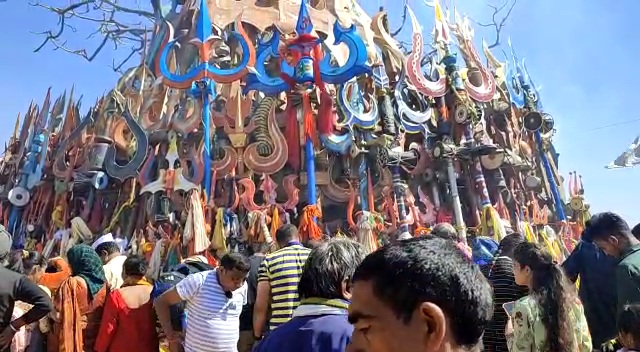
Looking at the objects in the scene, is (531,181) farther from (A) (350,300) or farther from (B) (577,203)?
(A) (350,300)

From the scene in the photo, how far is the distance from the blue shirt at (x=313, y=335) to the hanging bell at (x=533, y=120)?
13.7 metres

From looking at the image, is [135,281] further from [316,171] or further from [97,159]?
[97,159]

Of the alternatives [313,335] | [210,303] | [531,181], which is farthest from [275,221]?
[313,335]

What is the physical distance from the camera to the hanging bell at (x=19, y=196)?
13930 millimetres

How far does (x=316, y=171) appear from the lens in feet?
39.5

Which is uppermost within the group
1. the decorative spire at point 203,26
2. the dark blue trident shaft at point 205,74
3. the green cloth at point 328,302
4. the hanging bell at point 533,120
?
the decorative spire at point 203,26

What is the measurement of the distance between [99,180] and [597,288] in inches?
457

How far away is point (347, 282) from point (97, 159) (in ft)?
40.2

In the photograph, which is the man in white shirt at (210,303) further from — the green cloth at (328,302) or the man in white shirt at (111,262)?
the green cloth at (328,302)

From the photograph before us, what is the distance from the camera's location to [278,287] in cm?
338

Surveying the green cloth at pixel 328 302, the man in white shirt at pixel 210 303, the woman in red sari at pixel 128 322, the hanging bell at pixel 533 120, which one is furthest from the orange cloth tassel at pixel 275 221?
the green cloth at pixel 328 302

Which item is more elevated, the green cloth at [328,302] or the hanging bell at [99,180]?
the hanging bell at [99,180]

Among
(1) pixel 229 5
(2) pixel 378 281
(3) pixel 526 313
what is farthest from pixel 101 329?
(1) pixel 229 5

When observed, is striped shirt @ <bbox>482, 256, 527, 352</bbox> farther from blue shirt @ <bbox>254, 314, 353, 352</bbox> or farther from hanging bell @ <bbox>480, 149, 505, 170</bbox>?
hanging bell @ <bbox>480, 149, 505, 170</bbox>
